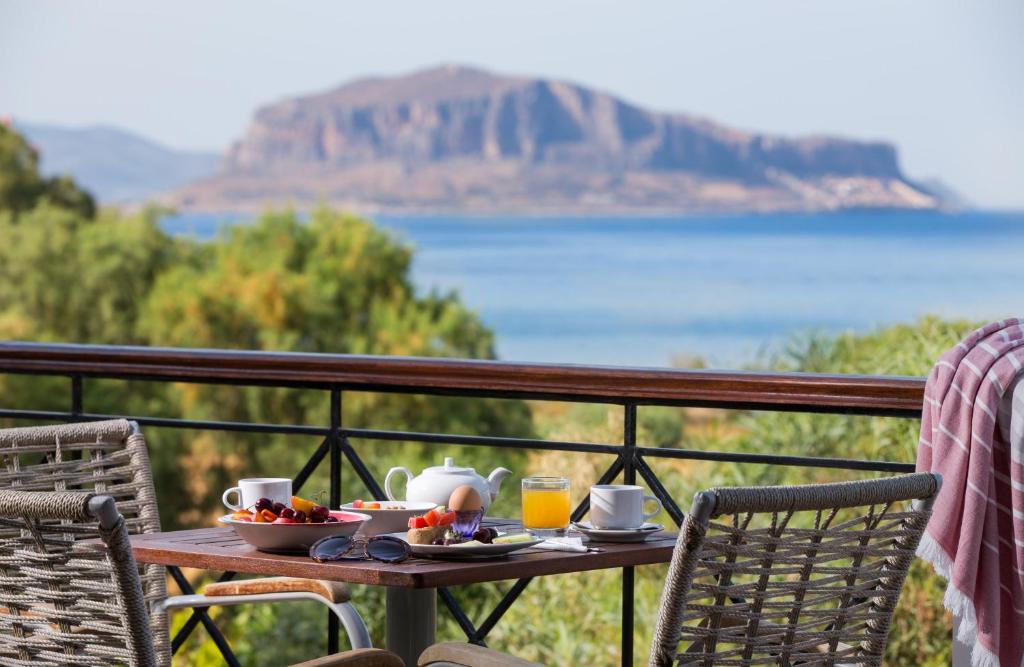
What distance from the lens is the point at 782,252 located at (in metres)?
32.6

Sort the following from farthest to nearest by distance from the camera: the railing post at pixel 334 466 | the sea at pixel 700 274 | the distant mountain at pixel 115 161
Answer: the distant mountain at pixel 115 161 < the sea at pixel 700 274 < the railing post at pixel 334 466

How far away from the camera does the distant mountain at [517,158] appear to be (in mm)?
30750

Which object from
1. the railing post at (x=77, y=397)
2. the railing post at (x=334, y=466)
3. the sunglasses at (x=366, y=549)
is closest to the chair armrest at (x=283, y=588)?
the sunglasses at (x=366, y=549)

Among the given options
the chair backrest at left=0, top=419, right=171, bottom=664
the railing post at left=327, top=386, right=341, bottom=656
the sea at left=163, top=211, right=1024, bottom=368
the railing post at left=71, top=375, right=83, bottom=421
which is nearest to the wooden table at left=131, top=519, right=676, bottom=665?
the chair backrest at left=0, top=419, right=171, bottom=664

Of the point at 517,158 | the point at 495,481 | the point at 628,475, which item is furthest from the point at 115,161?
the point at 495,481

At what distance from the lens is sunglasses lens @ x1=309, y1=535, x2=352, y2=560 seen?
6.12ft

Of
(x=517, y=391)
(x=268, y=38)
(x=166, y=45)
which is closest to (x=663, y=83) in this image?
(x=268, y=38)

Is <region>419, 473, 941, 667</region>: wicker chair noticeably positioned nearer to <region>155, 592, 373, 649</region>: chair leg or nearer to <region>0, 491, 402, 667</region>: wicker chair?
<region>155, 592, 373, 649</region>: chair leg

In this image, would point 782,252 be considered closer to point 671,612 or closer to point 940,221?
point 940,221

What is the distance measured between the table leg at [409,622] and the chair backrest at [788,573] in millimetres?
603

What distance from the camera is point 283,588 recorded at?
2.22m

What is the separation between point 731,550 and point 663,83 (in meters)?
29.5

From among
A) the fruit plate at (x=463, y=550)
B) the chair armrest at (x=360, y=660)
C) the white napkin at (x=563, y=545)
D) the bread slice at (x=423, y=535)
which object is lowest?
the chair armrest at (x=360, y=660)

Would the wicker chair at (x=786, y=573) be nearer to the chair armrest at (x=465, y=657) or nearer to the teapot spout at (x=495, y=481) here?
the chair armrest at (x=465, y=657)
